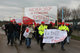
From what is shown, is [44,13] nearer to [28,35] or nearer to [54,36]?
[28,35]

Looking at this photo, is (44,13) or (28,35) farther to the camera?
(44,13)

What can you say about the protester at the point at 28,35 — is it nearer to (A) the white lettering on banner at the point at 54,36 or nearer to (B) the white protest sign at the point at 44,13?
(B) the white protest sign at the point at 44,13

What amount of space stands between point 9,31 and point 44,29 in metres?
2.90

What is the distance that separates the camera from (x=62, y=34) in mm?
7570

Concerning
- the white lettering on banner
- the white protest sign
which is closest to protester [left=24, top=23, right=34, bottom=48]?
the white protest sign

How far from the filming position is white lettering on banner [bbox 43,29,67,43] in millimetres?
7461

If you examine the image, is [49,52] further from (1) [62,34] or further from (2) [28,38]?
(2) [28,38]

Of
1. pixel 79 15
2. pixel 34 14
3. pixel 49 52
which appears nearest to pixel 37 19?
pixel 34 14

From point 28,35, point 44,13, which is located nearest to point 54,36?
point 28,35

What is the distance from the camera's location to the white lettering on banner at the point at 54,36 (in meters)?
7.46

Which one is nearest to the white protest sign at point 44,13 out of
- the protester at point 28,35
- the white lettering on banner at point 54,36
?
the protester at point 28,35

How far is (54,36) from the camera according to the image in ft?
24.7

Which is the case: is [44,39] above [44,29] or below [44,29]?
below

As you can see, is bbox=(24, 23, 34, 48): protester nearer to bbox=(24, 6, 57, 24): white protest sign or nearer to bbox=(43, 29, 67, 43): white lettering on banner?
bbox=(24, 6, 57, 24): white protest sign
